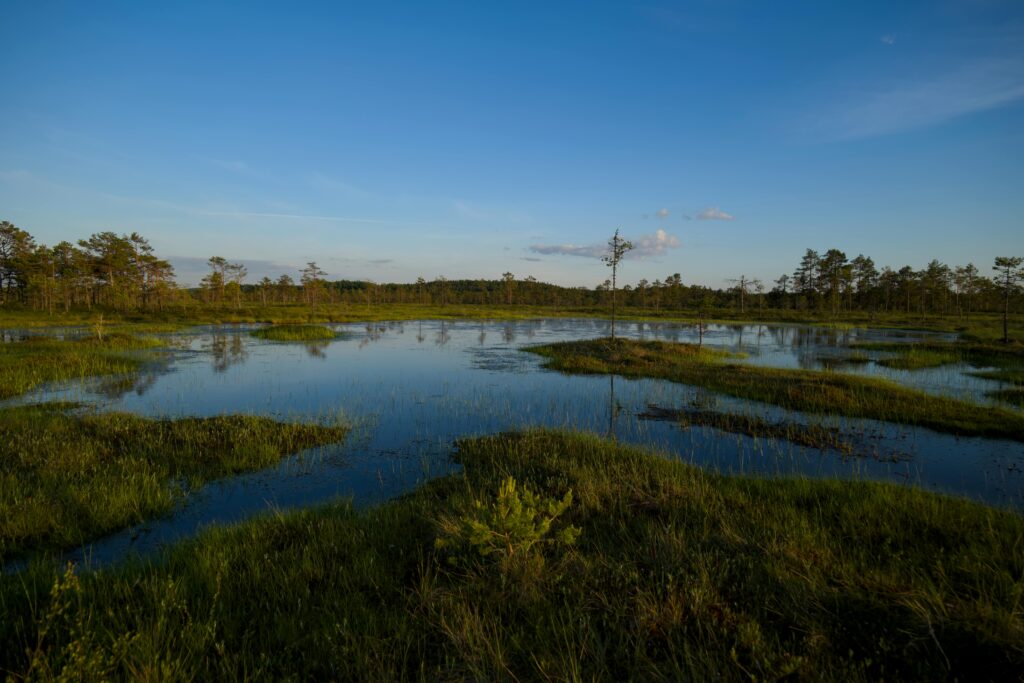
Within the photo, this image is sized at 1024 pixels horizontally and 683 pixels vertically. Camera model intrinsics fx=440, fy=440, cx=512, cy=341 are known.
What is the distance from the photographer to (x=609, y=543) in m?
5.81

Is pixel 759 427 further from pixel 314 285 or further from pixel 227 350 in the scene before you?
pixel 314 285

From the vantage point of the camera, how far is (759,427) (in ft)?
44.4

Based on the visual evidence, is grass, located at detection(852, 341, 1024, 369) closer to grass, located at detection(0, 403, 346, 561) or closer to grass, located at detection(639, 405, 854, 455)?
grass, located at detection(639, 405, 854, 455)

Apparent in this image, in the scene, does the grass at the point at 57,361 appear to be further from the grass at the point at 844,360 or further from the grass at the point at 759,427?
the grass at the point at 844,360

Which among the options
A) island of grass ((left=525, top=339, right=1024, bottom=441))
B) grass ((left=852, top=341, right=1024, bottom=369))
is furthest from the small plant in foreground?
grass ((left=852, top=341, right=1024, bottom=369))

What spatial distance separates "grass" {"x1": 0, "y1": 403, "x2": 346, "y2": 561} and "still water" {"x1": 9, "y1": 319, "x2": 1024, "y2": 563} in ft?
1.85

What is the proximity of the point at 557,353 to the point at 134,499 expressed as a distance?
78.1 ft

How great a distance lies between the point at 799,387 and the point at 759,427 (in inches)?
229

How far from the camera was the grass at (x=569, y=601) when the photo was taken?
11.9ft

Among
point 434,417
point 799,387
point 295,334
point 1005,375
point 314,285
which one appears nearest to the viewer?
point 434,417

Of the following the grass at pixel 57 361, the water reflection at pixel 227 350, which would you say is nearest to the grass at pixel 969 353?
the water reflection at pixel 227 350

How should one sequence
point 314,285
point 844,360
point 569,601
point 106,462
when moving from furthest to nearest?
point 314,285, point 844,360, point 106,462, point 569,601

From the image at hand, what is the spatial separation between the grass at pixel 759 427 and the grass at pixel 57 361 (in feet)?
78.6

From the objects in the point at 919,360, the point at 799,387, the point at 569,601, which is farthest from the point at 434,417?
the point at 919,360
